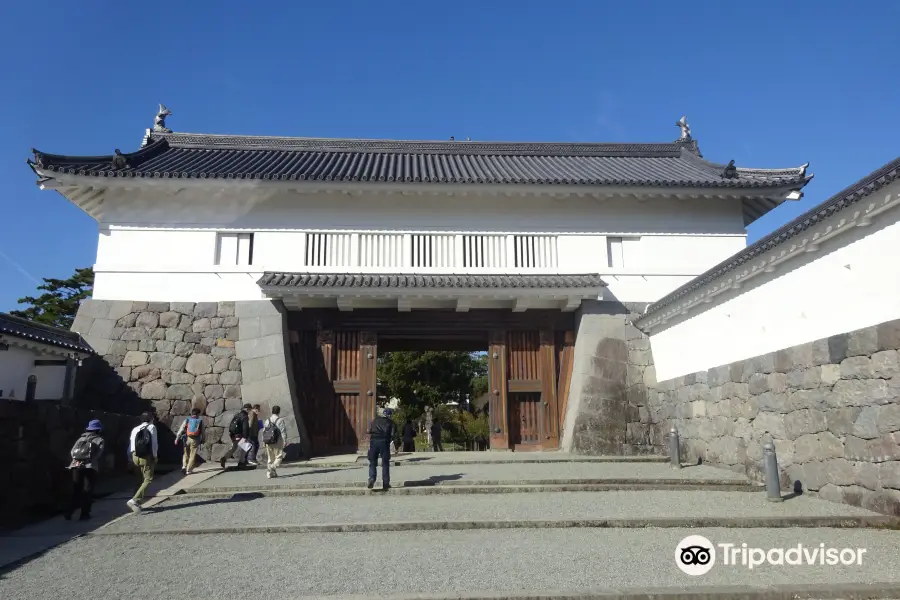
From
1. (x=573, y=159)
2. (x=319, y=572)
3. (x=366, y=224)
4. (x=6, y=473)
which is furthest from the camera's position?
(x=573, y=159)

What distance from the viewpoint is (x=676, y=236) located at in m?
13.2

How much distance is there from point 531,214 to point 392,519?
8.38 meters

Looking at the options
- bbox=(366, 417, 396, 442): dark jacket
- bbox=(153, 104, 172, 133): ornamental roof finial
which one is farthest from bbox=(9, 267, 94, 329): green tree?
bbox=(366, 417, 396, 442): dark jacket

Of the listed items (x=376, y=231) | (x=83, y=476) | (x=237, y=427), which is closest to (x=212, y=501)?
(x=83, y=476)

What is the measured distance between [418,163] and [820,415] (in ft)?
37.4

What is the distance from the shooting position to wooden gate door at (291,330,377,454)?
1250 centimetres

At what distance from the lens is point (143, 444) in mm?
7586

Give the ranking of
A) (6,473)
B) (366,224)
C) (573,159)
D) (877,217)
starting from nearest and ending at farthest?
(877,217) → (6,473) → (366,224) → (573,159)

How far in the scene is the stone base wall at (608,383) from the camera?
11992 millimetres

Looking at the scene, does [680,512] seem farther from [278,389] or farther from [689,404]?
[278,389]

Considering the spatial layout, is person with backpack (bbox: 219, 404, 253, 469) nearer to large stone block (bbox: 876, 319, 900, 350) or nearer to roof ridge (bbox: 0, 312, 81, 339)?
roof ridge (bbox: 0, 312, 81, 339)

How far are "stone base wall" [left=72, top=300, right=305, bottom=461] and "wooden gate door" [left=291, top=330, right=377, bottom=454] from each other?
721mm

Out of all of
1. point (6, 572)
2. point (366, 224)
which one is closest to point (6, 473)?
point (6, 572)

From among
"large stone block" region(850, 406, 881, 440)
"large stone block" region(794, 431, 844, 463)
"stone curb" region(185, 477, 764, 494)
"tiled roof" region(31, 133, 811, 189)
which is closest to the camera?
"large stone block" region(850, 406, 881, 440)
